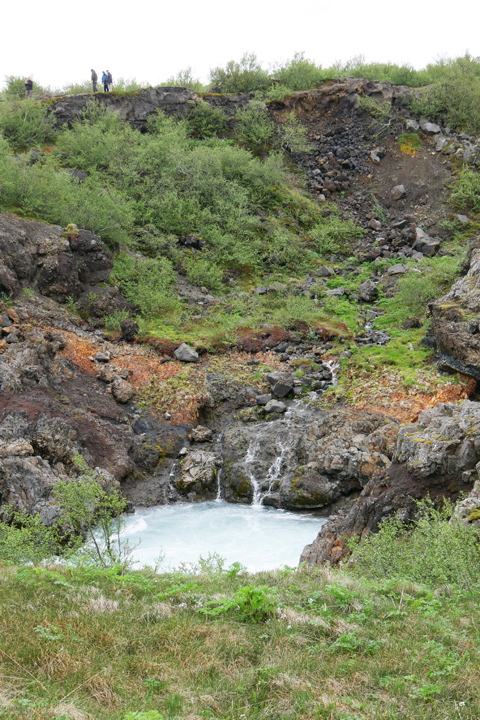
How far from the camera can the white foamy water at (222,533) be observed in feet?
37.1

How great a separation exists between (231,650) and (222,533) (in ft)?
27.8

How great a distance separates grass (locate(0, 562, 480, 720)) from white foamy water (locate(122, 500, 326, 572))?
5.30 m

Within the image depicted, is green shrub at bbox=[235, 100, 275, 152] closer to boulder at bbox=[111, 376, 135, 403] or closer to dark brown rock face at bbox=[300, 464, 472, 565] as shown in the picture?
boulder at bbox=[111, 376, 135, 403]

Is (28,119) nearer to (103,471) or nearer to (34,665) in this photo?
(103,471)

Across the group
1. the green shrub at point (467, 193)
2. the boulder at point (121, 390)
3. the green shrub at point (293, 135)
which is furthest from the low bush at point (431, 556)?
the green shrub at point (293, 135)

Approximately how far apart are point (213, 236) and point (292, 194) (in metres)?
8.96

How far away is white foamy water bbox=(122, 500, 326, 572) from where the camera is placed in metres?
11.3

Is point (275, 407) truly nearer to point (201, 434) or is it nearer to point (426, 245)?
point (201, 434)

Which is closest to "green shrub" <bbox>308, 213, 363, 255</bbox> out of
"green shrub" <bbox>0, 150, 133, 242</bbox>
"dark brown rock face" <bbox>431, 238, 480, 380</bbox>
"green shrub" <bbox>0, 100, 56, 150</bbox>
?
"dark brown rock face" <bbox>431, 238, 480, 380</bbox>

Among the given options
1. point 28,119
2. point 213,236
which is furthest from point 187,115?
point 213,236

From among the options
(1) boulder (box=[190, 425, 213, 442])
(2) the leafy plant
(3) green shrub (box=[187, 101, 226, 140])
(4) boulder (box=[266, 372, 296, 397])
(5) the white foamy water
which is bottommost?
(5) the white foamy water

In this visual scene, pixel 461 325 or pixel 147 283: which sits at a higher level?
pixel 147 283

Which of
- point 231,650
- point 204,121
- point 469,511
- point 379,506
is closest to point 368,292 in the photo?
point 379,506

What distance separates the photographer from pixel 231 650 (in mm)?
4477
